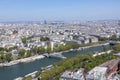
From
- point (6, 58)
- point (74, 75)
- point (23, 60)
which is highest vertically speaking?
point (74, 75)

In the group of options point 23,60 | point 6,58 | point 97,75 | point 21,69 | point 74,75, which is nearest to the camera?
point 97,75

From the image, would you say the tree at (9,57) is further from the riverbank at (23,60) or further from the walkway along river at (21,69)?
the walkway along river at (21,69)

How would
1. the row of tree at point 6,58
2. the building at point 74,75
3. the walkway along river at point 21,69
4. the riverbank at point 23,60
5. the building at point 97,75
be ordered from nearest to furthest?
the building at point 97,75 < the building at point 74,75 < the walkway along river at point 21,69 < the riverbank at point 23,60 < the row of tree at point 6,58

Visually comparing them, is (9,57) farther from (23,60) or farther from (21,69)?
(21,69)

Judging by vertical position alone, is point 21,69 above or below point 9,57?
below

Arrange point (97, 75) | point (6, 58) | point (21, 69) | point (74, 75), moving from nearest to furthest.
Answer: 1. point (97, 75)
2. point (74, 75)
3. point (21, 69)
4. point (6, 58)

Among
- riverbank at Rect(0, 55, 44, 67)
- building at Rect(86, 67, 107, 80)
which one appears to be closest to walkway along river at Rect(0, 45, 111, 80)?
riverbank at Rect(0, 55, 44, 67)

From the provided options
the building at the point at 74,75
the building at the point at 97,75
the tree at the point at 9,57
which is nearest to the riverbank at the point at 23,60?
the tree at the point at 9,57

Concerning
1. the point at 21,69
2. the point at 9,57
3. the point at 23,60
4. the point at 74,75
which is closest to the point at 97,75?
the point at 74,75

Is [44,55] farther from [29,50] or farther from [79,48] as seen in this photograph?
[79,48]

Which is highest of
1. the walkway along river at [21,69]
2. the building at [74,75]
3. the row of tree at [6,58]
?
the building at [74,75]

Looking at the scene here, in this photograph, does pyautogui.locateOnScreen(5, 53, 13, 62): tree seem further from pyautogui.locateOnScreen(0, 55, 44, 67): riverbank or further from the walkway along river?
the walkway along river

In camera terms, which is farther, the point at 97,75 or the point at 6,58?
the point at 6,58
